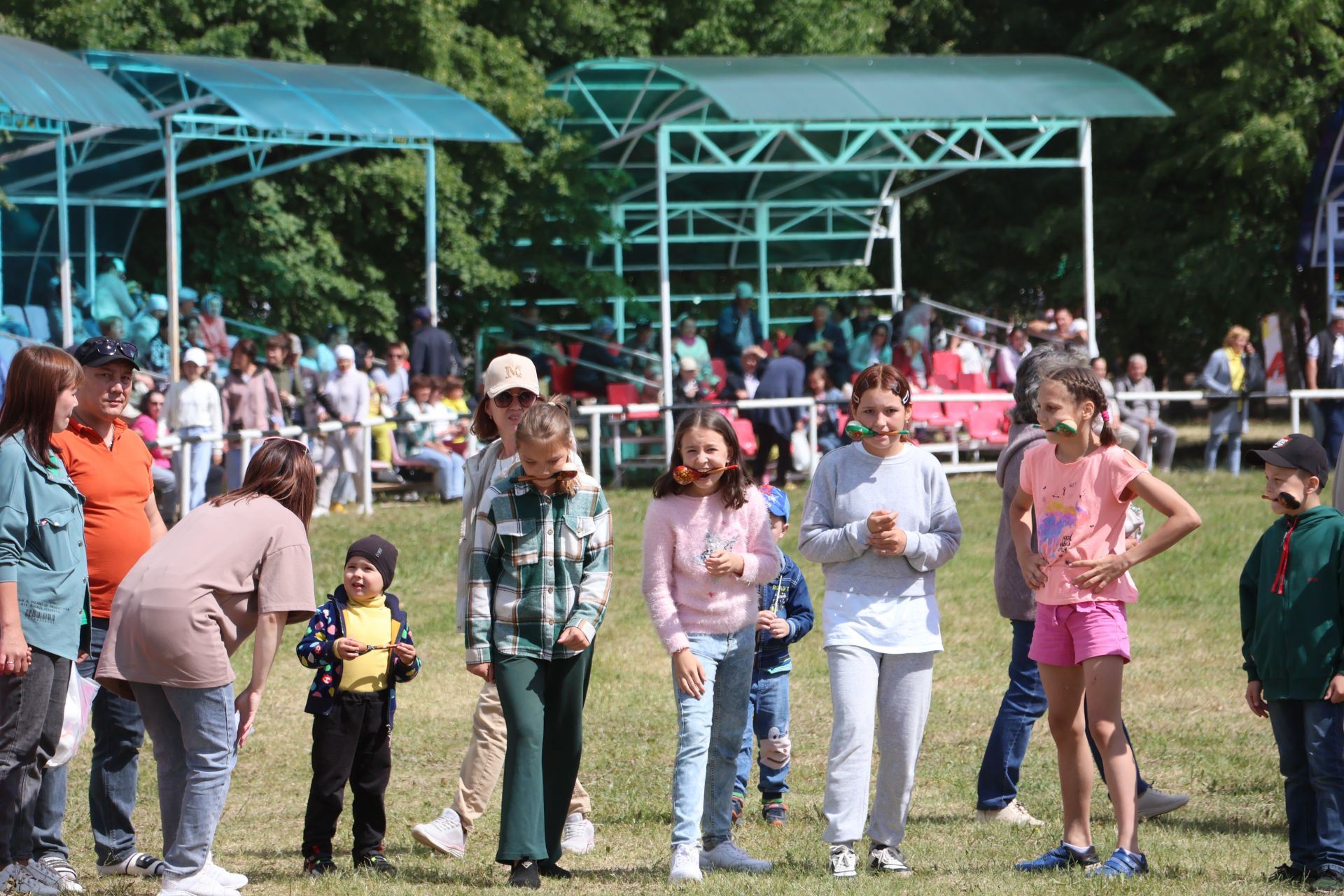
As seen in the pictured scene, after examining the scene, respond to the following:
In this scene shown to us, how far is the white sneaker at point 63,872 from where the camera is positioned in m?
5.86

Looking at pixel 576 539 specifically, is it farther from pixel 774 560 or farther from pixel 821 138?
pixel 821 138

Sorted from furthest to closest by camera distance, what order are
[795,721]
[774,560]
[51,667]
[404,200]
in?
[404,200] → [795,721] → [774,560] → [51,667]

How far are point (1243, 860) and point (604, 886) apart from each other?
2.26 metres

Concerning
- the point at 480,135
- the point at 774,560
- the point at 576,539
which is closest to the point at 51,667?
the point at 576,539

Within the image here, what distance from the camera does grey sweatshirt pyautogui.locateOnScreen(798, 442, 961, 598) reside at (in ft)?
19.8

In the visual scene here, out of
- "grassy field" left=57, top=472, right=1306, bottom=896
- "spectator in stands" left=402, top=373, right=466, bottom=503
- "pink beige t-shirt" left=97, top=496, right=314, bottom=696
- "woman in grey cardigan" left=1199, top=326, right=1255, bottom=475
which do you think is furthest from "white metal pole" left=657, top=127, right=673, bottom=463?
"pink beige t-shirt" left=97, top=496, right=314, bottom=696

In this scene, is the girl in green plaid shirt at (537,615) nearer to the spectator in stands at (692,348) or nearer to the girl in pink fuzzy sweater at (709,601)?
the girl in pink fuzzy sweater at (709,601)

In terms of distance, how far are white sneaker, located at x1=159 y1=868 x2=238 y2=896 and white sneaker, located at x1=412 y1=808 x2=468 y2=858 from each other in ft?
3.05

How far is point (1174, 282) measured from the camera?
26.9m

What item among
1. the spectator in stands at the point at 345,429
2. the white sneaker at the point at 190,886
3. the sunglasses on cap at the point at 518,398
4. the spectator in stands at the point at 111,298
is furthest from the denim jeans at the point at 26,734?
the spectator in stands at the point at 111,298

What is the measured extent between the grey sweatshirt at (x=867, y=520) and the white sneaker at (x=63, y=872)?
2701 millimetres

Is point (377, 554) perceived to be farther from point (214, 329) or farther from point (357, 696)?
point (214, 329)

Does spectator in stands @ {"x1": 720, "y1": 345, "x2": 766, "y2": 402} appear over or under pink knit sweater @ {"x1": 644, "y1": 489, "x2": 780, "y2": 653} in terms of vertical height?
over

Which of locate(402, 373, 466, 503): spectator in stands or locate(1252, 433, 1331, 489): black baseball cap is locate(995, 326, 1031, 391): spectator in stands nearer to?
locate(402, 373, 466, 503): spectator in stands
